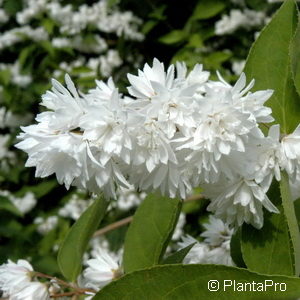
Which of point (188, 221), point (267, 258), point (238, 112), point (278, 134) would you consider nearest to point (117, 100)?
point (238, 112)

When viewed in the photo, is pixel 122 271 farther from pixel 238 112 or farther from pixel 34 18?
pixel 34 18

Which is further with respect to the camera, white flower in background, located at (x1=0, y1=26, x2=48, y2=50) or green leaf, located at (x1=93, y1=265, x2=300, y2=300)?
white flower in background, located at (x1=0, y1=26, x2=48, y2=50)

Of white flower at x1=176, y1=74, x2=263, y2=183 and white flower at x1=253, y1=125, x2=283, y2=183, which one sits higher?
white flower at x1=176, y1=74, x2=263, y2=183

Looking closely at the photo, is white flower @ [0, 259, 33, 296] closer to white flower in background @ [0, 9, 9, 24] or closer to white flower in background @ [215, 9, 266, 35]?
white flower in background @ [215, 9, 266, 35]

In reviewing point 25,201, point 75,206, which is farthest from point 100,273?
point 25,201

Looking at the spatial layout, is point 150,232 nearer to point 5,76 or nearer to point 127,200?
point 127,200

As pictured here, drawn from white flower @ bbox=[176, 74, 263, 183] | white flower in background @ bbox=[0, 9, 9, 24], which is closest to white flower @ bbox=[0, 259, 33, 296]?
white flower @ bbox=[176, 74, 263, 183]

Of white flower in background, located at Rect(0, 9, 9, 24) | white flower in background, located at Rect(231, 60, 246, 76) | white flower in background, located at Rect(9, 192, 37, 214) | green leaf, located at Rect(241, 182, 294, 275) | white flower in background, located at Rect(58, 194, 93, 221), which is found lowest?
white flower in background, located at Rect(9, 192, 37, 214)

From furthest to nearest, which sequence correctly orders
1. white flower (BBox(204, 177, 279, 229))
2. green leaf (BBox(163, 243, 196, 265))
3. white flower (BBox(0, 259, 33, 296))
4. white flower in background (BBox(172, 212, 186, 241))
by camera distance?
white flower in background (BBox(172, 212, 186, 241)) < white flower (BBox(0, 259, 33, 296)) < green leaf (BBox(163, 243, 196, 265)) < white flower (BBox(204, 177, 279, 229))
